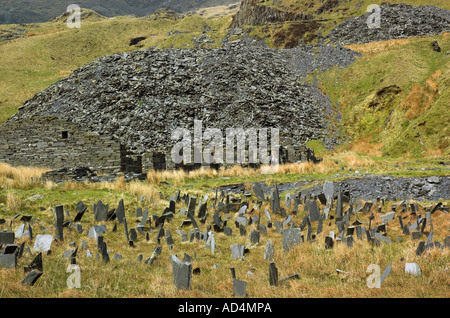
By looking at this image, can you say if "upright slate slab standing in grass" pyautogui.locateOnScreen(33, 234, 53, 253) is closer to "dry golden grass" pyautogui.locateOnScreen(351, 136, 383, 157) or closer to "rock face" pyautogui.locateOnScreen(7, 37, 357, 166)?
"rock face" pyautogui.locateOnScreen(7, 37, 357, 166)

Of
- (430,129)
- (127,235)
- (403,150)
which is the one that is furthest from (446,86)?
(127,235)

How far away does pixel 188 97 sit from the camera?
127ft

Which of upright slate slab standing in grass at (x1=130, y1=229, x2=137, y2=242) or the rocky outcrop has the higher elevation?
the rocky outcrop

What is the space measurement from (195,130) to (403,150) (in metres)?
18.5

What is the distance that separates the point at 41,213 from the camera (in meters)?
11.3

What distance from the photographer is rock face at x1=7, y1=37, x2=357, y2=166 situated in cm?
3494

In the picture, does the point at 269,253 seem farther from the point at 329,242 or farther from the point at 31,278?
the point at 31,278

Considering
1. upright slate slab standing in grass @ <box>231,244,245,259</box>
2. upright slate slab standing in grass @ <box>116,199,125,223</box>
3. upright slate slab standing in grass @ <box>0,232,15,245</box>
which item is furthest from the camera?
upright slate slab standing in grass @ <box>116,199,125,223</box>

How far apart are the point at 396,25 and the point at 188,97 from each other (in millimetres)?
42715

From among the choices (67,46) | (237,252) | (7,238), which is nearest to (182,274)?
(237,252)

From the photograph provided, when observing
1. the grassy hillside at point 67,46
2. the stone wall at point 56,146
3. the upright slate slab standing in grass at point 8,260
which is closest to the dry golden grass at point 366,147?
the stone wall at point 56,146

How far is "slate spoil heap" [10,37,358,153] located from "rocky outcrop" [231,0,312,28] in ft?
133

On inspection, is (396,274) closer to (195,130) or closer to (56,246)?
(56,246)

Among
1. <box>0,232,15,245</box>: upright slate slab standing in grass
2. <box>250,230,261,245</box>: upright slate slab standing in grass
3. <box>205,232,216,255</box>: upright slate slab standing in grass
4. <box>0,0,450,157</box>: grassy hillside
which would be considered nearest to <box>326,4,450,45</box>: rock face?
<box>0,0,450,157</box>: grassy hillside
